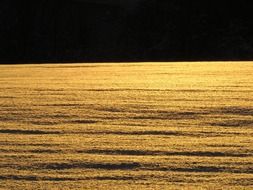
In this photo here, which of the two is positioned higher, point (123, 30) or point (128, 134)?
point (123, 30)

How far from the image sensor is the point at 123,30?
11.1 meters

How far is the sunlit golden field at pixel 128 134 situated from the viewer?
1.44 m

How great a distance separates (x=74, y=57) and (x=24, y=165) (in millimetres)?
8176

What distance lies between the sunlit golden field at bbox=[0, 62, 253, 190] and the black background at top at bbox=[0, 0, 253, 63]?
621 centimetres

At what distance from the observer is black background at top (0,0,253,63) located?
9.91m

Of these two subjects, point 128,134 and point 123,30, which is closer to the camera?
point 128,134

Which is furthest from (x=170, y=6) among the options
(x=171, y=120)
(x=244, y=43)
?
(x=171, y=120)

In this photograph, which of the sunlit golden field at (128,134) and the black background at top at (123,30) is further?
the black background at top at (123,30)

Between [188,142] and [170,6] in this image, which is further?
[170,6]

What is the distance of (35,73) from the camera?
11.5ft

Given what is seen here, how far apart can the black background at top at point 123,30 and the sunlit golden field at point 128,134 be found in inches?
245

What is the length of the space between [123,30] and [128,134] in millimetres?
9321

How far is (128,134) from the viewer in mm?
1831

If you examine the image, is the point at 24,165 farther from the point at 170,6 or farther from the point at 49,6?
the point at 49,6
